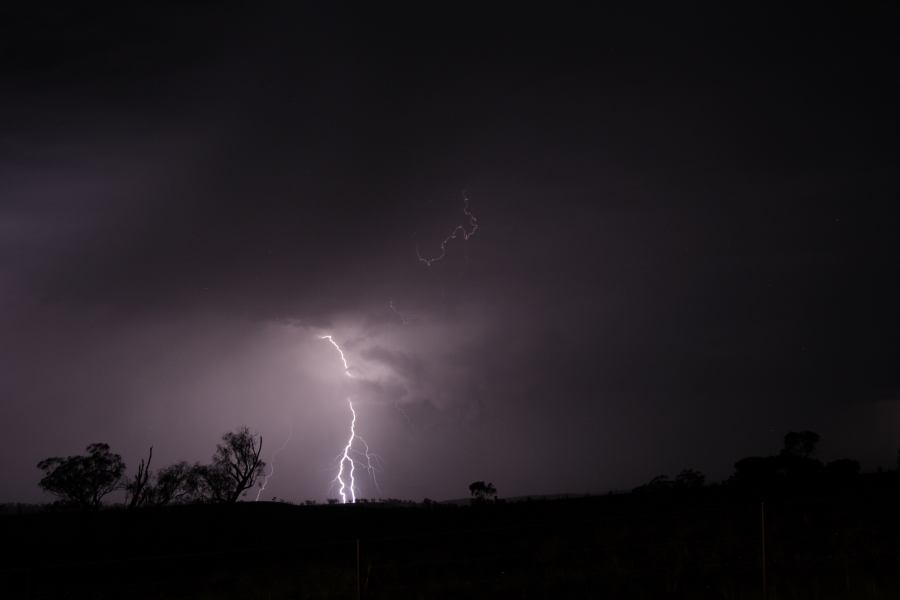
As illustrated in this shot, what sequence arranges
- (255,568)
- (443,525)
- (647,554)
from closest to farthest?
1. (647,554)
2. (255,568)
3. (443,525)

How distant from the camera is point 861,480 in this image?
4259 centimetres

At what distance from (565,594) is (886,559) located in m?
7.70

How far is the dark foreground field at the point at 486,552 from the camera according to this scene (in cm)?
1584

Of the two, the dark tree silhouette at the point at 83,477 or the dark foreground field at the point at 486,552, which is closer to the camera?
the dark foreground field at the point at 486,552

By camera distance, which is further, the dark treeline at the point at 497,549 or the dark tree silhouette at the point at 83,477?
the dark tree silhouette at the point at 83,477

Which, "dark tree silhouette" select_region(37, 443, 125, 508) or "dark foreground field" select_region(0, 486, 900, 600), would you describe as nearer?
"dark foreground field" select_region(0, 486, 900, 600)

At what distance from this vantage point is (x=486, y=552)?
24.6 meters

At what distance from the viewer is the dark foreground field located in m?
15.8

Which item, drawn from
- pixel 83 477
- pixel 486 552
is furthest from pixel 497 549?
pixel 83 477

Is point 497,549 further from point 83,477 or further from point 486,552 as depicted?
point 83,477

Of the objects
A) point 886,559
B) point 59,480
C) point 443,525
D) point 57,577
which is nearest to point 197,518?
point 443,525

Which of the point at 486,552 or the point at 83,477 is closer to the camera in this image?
the point at 486,552

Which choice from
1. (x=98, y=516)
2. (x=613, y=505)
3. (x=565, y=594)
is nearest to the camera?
(x=565, y=594)

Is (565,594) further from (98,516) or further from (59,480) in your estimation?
(59,480)
